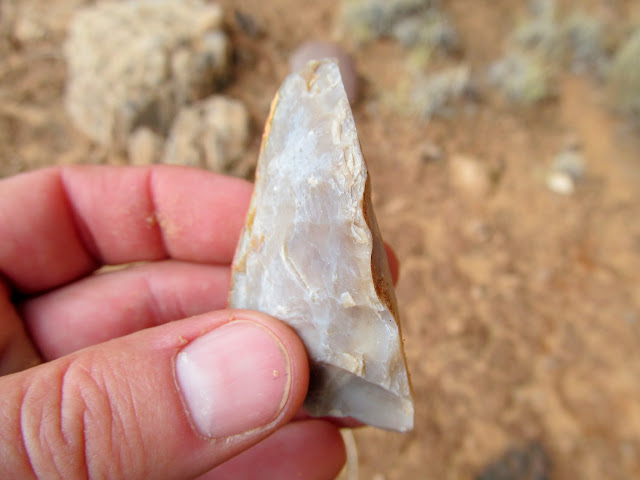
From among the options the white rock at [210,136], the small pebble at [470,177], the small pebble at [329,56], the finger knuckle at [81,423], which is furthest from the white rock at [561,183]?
the finger knuckle at [81,423]

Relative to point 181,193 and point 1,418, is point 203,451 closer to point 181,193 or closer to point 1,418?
point 1,418

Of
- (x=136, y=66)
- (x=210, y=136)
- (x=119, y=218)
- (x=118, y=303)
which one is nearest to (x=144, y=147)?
(x=210, y=136)

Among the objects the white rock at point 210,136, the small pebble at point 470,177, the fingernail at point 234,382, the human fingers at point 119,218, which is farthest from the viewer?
the small pebble at point 470,177

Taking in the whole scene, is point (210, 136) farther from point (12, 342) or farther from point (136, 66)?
point (12, 342)

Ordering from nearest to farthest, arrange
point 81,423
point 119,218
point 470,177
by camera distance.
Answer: point 81,423 → point 119,218 → point 470,177

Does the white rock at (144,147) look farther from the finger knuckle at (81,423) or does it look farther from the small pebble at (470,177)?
the finger knuckle at (81,423)

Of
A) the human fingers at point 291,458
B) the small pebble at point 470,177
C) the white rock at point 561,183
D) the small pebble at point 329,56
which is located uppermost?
the small pebble at point 329,56
